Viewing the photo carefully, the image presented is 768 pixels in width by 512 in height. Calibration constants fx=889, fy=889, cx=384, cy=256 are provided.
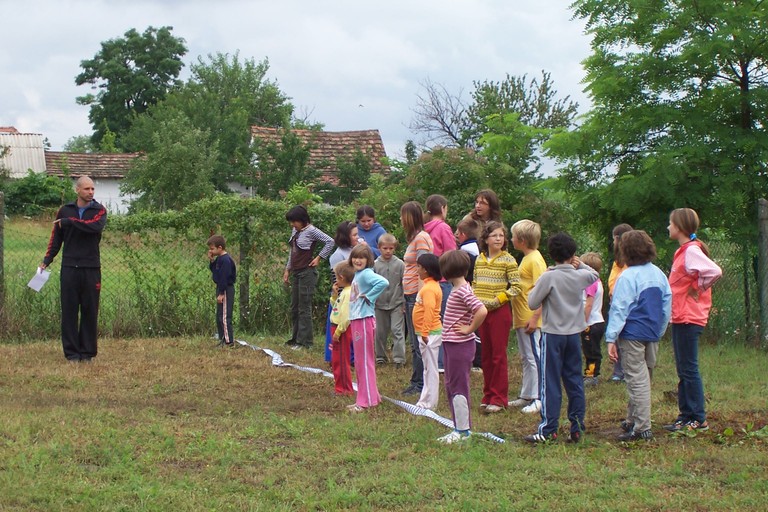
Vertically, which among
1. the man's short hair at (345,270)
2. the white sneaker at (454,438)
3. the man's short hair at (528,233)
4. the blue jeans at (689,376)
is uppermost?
the man's short hair at (528,233)

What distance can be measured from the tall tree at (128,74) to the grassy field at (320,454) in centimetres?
6376

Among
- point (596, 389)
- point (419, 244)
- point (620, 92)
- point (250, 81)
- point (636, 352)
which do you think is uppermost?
point (250, 81)

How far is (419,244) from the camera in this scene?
896cm

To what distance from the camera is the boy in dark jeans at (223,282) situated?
11797mm

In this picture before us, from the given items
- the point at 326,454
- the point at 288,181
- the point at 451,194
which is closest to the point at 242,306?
the point at 451,194

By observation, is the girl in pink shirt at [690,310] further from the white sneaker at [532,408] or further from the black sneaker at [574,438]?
the white sneaker at [532,408]

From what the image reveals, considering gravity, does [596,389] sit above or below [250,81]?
below

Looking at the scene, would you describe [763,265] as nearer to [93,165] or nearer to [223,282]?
[223,282]

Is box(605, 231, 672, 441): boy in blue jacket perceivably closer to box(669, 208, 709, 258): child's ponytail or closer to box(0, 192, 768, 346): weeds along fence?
box(669, 208, 709, 258): child's ponytail

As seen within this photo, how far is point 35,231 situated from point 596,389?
9.67 m

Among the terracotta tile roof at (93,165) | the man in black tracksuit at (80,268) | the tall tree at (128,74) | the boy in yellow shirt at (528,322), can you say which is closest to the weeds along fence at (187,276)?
the man in black tracksuit at (80,268)

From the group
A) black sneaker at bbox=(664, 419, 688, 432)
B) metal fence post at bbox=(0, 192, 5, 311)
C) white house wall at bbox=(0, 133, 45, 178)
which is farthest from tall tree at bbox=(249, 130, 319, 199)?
→ white house wall at bbox=(0, 133, 45, 178)

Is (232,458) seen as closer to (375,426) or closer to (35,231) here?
(375,426)

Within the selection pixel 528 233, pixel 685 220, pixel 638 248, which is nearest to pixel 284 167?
pixel 528 233
